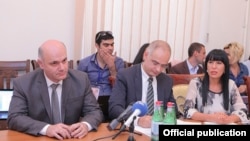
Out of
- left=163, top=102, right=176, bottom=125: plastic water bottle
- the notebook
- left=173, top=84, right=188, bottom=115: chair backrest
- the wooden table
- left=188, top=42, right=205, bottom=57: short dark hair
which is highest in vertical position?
left=188, top=42, right=205, bottom=57: short dark hair

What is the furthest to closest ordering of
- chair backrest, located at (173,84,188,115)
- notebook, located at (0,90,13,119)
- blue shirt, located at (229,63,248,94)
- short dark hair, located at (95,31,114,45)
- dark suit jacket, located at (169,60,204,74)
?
blue shirt, located at (229,63,248,94) < dark suit jacket, located at (169,60,204,74) < short dark hair, located at (95,31,114,45) < notebook, located at (0,90,13,119) < chair backrest, located at (173,84,188,115)

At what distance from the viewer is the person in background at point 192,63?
14.7 ft

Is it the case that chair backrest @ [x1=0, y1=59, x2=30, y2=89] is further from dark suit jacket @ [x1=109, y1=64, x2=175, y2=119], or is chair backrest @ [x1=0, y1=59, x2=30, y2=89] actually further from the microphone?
the microphone

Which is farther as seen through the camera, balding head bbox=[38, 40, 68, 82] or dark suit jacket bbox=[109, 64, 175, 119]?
dark suit jacket bbox=[109, 64, 175, 119]

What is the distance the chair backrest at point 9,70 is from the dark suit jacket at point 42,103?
164 centimetres

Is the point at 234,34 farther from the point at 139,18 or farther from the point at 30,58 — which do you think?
the point at 30,58

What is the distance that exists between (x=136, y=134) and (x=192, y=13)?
3.11 m

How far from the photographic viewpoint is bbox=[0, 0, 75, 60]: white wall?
395 centimetres

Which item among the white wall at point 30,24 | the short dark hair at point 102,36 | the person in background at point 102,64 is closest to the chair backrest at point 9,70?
the white wall at point 30,24

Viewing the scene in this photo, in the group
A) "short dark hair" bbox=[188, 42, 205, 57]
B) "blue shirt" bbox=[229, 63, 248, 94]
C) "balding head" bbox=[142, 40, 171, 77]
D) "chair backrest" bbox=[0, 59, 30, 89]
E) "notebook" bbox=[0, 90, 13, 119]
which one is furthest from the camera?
"blue shirt" bbox=[229, 63, 248, 94]

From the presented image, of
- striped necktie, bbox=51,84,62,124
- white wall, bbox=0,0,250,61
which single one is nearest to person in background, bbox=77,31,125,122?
white wall, bbox=0,0,250,61

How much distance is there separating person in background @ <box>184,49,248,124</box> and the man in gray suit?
78 cm

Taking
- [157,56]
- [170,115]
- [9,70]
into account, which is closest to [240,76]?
[157,56]

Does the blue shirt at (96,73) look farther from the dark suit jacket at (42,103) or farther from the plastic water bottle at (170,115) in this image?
the plastic water bottle at (170,115)
